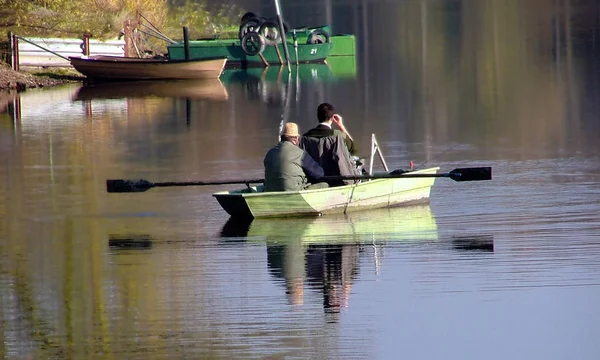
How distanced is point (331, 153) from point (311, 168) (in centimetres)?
44

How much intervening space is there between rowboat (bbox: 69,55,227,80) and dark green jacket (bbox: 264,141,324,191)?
2600 centimetres

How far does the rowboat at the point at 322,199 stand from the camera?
16672 mm

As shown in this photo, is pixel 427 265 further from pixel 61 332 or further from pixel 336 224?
pixel 61 332

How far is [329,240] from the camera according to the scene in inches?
619

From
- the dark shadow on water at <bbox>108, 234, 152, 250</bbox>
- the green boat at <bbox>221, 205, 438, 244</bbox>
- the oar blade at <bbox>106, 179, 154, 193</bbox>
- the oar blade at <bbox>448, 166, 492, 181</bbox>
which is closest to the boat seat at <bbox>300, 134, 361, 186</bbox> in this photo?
the green boat at <bbox>221, 205, 438, 244</bbox>

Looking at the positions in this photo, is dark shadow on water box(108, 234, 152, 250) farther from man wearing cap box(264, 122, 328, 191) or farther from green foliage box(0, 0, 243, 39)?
green foliage box(0, 0, 243, 39)

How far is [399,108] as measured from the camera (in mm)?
33812

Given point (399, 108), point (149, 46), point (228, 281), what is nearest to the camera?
point (228, 281)

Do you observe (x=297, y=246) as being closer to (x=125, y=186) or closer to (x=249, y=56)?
(x=125, y=186)

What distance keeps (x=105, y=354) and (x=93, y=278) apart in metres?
3.26

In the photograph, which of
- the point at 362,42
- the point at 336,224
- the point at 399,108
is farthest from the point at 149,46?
the point at 336,224

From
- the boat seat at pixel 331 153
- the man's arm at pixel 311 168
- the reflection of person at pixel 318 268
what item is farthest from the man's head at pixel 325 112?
the reflection of person at pixel 318 268

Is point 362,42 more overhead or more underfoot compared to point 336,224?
more overhead

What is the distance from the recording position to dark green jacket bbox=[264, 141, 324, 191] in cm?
1664
